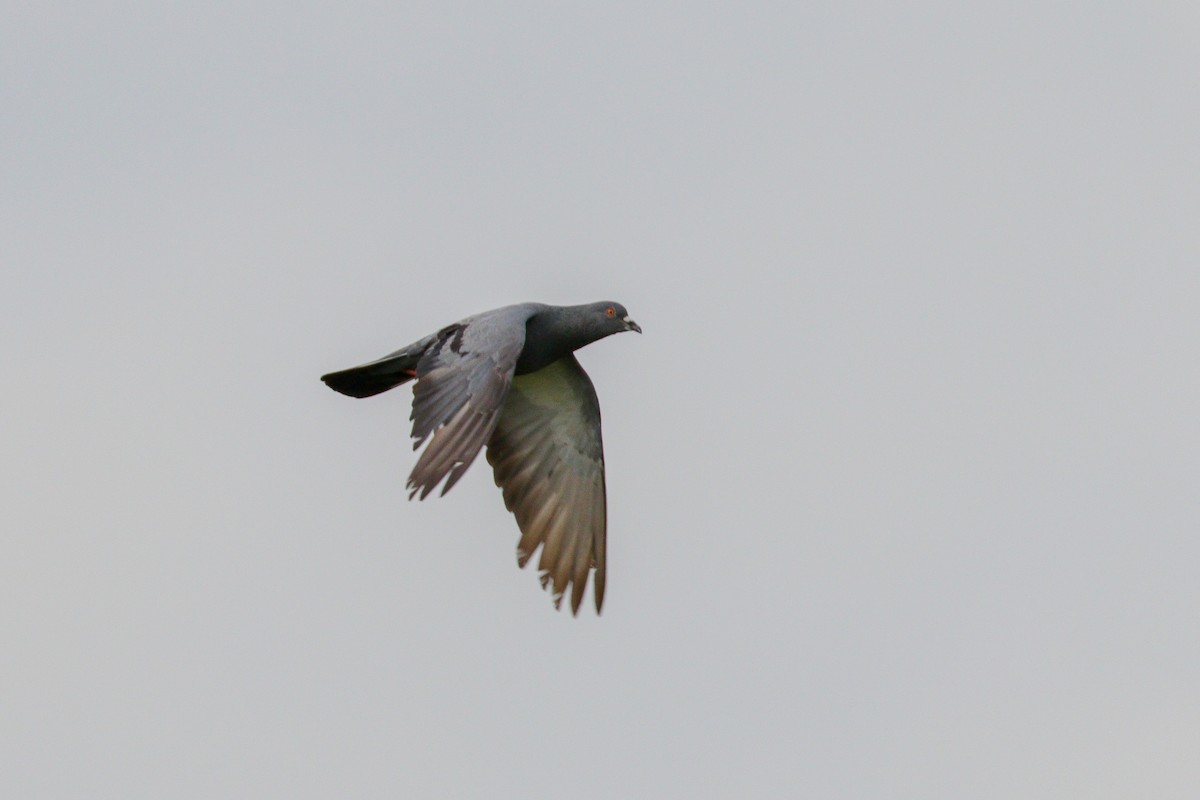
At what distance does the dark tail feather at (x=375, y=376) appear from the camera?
1947 centimetres

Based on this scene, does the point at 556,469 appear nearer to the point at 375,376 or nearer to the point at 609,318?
the point at 609,318

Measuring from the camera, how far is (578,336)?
67.6 ft

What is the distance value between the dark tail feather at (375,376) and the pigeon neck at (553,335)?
1188mm

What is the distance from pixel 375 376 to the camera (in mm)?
19719

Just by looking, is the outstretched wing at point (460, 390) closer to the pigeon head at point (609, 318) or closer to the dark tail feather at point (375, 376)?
the dark tail feather at point (375, 376)

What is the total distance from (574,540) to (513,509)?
0.81 meters

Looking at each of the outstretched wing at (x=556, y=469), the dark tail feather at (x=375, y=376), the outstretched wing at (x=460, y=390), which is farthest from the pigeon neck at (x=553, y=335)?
the dark tail feather at (x=375, y=376)

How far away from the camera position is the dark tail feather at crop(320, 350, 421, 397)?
1947 cm

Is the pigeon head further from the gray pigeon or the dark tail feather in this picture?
the dark tail feather

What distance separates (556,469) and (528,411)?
2.50ft

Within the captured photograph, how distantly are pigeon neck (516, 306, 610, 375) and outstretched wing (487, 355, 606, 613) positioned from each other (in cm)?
46

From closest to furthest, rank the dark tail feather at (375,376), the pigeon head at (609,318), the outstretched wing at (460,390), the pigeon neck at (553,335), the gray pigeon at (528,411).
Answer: the outstretched wing at (460,390), the gray pigeon at (528,411), the dark tail feather at (375,376), the pigeon neck at (553,335), the pigeon head at (609,318)

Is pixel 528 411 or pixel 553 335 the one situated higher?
pixel 553 335

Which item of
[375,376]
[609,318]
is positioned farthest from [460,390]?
[609,318]
